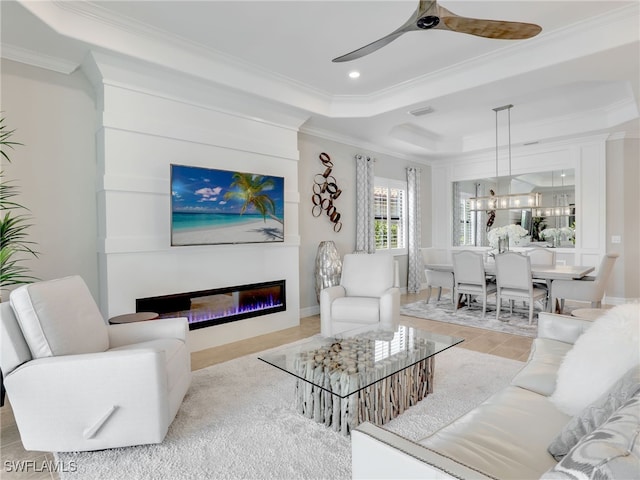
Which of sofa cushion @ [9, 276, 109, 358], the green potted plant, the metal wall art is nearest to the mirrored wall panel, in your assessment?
the metal wall art

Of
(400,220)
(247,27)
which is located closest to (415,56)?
(247,27)

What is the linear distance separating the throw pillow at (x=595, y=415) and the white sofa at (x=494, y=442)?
1cm

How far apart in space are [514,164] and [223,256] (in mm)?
5836

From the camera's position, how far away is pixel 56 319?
6.57 ft

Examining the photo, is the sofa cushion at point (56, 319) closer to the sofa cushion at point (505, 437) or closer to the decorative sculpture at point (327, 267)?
the sofa cushion at point (505, 437)

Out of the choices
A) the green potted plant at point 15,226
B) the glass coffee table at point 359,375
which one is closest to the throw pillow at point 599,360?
the glass coffee table at point 359,375

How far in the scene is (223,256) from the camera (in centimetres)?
404

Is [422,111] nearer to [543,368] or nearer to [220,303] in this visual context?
[220,303]

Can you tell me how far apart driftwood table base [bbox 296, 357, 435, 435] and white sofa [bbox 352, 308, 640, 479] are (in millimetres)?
646

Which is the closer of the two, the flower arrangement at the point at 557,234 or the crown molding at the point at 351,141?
the crown molding at the point at 351,141

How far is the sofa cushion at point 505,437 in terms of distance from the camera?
46.6 inches

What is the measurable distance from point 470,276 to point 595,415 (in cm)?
422

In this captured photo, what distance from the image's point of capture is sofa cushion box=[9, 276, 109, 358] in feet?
6.28

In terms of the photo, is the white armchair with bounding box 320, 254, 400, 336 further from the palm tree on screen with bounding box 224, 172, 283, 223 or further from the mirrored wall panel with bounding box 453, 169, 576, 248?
the mirrored wall panel with bounding box 453, 169, 576, 248
